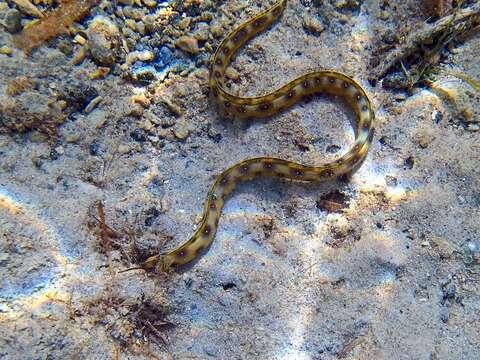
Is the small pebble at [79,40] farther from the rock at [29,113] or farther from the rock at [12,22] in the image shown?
the rock at [29,113]

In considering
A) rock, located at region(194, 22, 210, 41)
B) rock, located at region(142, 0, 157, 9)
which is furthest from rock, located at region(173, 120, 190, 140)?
rock, located at region(142, 0, 157, 9)

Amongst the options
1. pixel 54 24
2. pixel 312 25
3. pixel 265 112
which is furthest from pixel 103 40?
pixel 312 25

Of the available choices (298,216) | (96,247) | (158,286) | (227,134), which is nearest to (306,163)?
(298,216)

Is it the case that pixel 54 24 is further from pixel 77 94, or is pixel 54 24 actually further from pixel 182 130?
pixel 182 130

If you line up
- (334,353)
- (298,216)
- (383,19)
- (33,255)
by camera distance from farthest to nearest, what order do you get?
(383,19), (298,216), (334,353), (33,255)

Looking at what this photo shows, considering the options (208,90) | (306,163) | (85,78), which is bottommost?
(306,163)

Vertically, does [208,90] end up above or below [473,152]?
above

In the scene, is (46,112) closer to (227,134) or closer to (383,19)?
(227,134)
